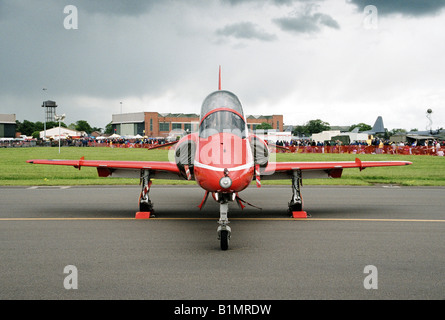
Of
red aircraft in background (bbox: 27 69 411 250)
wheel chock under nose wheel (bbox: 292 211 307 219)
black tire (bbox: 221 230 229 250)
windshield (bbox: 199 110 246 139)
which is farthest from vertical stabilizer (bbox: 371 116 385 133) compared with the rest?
black tire (bbox: 221 230 229 250)

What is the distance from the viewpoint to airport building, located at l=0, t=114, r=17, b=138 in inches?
5689

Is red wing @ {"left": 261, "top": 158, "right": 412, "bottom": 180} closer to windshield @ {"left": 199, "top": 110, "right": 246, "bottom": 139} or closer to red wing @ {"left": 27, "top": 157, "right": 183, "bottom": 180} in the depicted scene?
windshield @ {"left": 199, "top": 110, "right": 246, "bottom": 139}

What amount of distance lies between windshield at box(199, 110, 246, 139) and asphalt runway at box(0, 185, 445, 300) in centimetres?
220

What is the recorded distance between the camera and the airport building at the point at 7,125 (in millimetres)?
144500

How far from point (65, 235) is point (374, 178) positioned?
19.1 meters

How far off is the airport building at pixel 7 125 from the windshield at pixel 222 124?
6117 inches

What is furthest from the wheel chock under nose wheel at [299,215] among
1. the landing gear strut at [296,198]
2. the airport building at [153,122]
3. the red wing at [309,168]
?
the airport building at [153,122]

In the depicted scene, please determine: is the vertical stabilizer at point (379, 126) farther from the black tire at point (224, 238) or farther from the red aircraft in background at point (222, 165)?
the black tire at point (224, 238)

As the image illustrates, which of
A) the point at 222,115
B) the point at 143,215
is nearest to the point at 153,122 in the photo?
the point at 143,215

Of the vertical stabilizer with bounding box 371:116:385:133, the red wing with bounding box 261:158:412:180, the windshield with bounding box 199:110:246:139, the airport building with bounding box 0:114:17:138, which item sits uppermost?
the airport building with bounding box 0:114:17:138

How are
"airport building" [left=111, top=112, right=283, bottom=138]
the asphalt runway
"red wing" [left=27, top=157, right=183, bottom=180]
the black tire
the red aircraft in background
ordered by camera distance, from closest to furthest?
the asphalt runway < the black tire < the red aircraft in background < "red wing" [left=27, top=157, right=183, bottom=180] < "airport building" [left=111, top=112, right=283, bottom=138]
